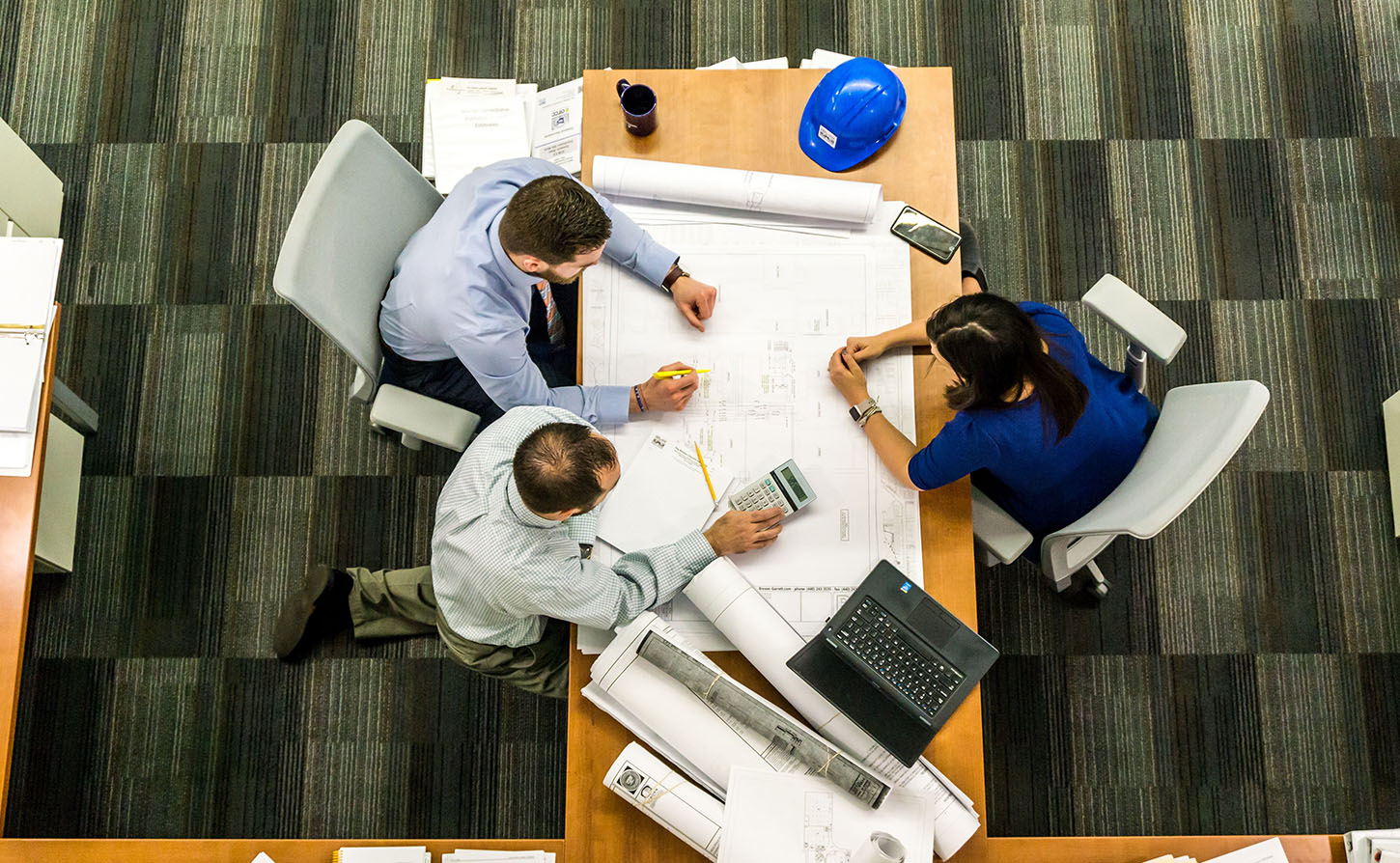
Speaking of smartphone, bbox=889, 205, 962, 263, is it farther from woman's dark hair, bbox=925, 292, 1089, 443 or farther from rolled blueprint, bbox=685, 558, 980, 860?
rolled blueprint, bbox=685, 558, 980, 860

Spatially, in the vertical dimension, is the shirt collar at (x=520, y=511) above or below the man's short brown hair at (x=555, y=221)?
below

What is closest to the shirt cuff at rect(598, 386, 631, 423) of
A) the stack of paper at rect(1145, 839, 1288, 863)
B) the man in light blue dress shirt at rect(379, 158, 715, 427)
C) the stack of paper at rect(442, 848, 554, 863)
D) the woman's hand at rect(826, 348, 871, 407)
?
the man in light blue dress shirt at rect(379, 158, 715, 427)

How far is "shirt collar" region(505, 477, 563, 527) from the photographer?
1.47 m

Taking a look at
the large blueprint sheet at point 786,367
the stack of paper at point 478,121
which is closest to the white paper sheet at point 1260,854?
the large blueprint sheet at point 786,367

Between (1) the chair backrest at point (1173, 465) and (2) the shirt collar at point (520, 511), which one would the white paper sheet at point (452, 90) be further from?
(1) the chair backrest at point (1173, 465)

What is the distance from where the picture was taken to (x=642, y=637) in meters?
1.46

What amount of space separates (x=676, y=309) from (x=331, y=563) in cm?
131

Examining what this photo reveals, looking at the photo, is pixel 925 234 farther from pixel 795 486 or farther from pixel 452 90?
pixel 452 90

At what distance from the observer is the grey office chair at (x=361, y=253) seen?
1584mm

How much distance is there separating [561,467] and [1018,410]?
76 cm

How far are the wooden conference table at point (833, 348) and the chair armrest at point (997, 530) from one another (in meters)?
0.10

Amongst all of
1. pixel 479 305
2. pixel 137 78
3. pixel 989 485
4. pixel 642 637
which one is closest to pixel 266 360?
pixel 137 78

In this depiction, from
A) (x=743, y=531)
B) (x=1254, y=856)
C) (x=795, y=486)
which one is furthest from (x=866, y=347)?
(x=1254, y=856)

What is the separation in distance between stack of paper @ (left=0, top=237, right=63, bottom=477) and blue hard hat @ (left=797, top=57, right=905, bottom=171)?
1530mm
